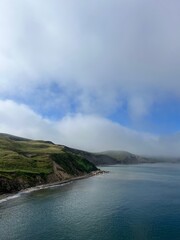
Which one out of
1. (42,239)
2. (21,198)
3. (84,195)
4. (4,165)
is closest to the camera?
(42,239)

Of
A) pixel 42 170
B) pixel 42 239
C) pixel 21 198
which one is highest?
pixel 42 170

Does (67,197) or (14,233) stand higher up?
(67,197)

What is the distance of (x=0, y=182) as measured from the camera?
145 meters

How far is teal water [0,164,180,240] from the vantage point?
80.9 meters

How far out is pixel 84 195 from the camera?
145000 millimetres

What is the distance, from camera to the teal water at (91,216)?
80.9 m

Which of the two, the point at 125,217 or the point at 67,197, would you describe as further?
the point at 67,197

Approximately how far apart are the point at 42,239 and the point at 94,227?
1754 centimetres

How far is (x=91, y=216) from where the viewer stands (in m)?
99.5

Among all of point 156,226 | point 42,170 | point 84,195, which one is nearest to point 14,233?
point 156,226

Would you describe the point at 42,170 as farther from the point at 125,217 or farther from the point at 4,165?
the point at 125,217

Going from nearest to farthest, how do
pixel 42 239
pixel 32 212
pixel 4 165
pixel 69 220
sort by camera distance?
pixel 42 239, pixel 69 220, pixel 32 212, pixel 4 165

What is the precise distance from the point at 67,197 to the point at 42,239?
6096 centimetres

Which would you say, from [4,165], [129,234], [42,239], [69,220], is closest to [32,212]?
[69,220]
